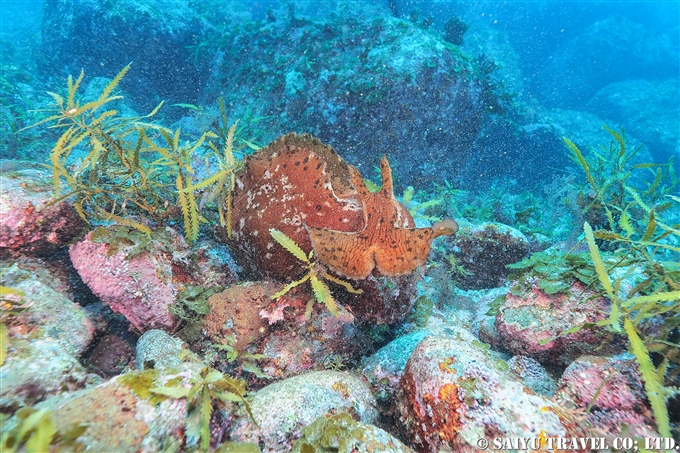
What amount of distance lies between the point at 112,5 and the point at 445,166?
12.7m

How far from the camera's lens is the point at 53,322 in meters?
2.06

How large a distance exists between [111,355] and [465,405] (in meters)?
2.66

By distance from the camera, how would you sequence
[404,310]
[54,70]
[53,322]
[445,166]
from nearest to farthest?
[53,322], [404,310], [445,166], [54,70]

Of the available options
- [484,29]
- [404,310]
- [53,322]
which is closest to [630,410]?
[404,310]

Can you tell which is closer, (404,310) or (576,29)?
(404,310)

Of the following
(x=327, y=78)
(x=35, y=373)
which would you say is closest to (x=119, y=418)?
A: (x=35, y=373)

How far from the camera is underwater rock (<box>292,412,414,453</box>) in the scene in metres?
1.46

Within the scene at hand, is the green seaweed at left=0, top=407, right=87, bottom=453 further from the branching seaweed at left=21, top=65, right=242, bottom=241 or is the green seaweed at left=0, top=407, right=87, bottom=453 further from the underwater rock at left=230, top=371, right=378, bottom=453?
the branching seaweed at left=21, top=65, right=242, bottom=241

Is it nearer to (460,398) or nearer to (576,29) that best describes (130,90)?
(460,398)

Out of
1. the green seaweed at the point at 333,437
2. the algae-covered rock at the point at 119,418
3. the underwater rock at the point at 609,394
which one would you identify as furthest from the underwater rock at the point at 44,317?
the underwater rock at the point at 609,394

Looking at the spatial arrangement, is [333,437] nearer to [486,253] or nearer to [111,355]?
[111,355]

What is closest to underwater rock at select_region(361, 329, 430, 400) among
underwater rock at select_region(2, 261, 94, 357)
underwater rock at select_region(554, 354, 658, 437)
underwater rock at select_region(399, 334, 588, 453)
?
underwater rock at select_region(399, 334, 588, 453)

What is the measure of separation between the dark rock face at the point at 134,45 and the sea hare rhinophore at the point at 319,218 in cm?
1032

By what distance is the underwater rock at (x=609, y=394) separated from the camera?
1762 mm
